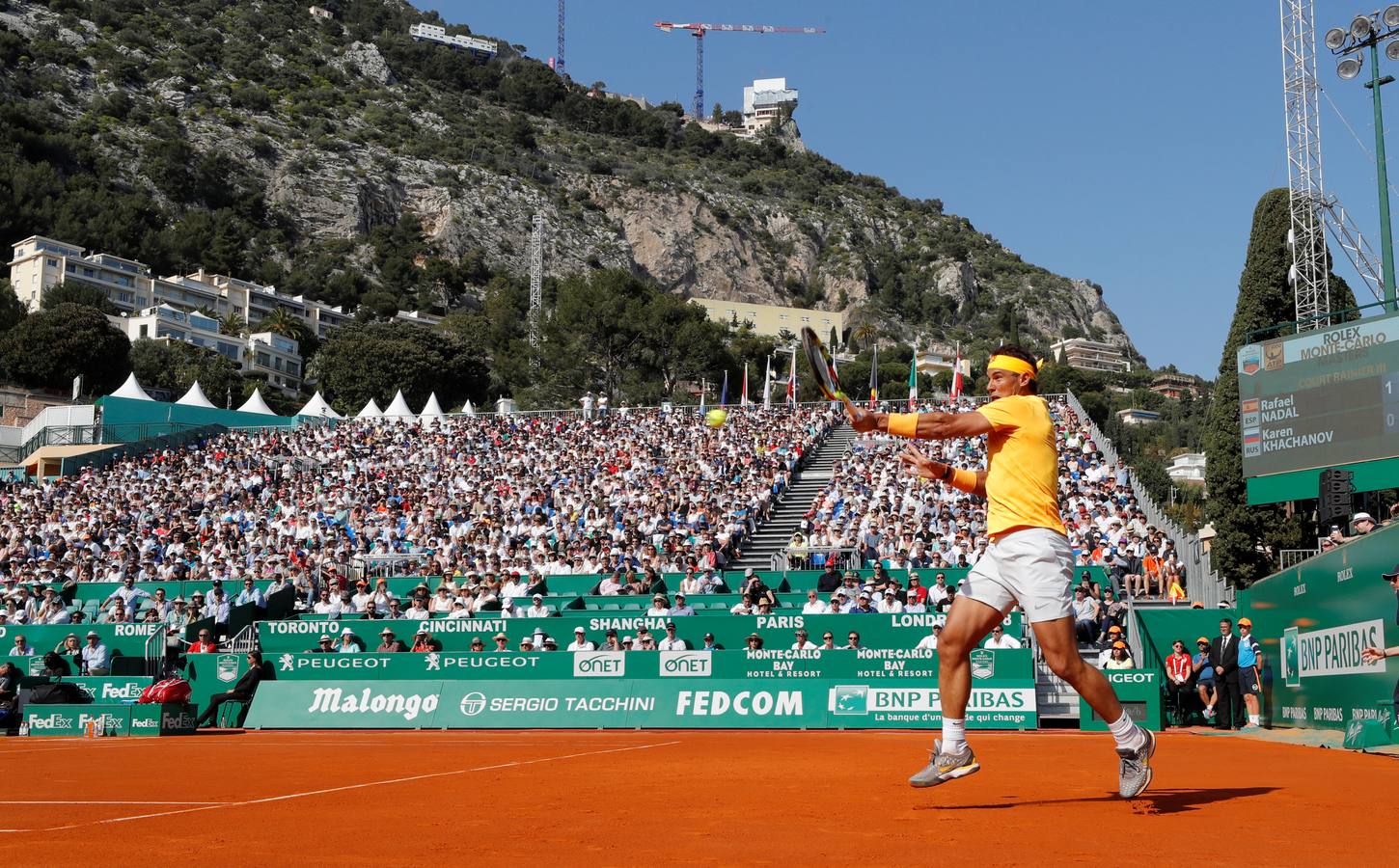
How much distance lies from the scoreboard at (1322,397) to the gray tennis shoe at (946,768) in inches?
701

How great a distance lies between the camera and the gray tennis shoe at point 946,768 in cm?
686

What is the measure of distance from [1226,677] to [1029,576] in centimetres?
1327

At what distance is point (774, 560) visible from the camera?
93.7ft

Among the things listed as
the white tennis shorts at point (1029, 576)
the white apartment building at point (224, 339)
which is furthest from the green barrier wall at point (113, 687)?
the white apartment building at point (224, 339)

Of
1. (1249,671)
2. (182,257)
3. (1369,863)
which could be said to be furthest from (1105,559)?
(182,257)

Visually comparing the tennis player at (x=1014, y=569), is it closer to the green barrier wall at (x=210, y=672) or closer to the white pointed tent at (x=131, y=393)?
the green barrier wall at (x=210, y=672)

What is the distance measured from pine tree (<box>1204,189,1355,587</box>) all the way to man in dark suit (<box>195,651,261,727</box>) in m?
26.2

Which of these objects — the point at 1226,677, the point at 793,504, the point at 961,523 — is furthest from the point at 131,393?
the point at 1226,677

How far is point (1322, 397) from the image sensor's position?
22625 mm

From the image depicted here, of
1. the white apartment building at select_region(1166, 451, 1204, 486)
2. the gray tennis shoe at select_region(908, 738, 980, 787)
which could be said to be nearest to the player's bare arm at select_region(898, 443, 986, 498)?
the gray tennis shoe at select_region(908, 738, 980, 787)

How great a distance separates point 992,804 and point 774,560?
21583 mm

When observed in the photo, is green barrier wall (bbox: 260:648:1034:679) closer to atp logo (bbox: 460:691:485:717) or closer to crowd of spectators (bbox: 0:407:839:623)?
atp logo (bbox: 460:691:485:717)

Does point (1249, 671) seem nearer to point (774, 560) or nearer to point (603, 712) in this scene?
point (603, 712)

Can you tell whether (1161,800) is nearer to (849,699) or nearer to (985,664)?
(849,699)
